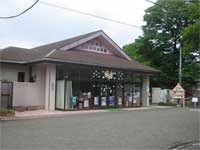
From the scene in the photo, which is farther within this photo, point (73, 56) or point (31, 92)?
point (73, 56)

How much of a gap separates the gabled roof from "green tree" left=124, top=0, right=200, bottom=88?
11.2 meters

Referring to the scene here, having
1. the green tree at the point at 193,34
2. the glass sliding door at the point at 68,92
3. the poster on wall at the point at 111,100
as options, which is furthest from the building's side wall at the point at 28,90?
the green tree at the point at 193,34

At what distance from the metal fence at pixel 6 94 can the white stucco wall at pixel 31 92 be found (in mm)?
249

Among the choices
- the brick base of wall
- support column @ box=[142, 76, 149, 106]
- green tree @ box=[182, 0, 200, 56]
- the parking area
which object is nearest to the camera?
the parking area

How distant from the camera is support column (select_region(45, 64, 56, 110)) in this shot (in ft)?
77.1

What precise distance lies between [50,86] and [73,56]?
2.71m

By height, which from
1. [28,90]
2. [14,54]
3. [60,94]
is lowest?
[60,94]

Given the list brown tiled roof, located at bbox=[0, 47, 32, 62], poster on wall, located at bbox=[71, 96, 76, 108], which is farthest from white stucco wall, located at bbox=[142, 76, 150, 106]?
brown tiled roof, located at bbox=[0, 47, 32, 62]

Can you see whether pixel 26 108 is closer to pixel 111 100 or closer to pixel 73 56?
pixel 73 56

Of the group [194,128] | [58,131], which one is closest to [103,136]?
[58,131]

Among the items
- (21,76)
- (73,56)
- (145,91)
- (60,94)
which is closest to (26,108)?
(60,94)

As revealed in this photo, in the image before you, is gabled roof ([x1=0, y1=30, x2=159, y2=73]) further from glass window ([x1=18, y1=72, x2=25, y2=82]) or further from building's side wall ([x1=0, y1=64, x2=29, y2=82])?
glass window ([x1=18, y1=72, x2=25, y2=82])

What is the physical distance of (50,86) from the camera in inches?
930

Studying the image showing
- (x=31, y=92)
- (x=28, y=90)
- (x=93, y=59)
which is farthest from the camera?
(x=93, y=59)
